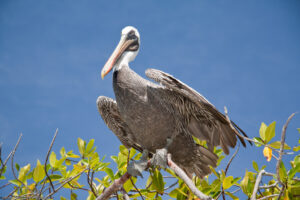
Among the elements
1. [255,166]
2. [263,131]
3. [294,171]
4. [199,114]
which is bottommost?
[294,171]

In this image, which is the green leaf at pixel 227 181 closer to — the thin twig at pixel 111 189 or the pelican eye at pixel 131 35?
the thin twig at pixel 111 189

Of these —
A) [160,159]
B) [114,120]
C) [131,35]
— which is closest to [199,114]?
[160,159]

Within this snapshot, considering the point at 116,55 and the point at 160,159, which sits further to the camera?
the point at 116,55

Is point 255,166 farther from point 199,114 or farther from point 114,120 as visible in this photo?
point 114,120

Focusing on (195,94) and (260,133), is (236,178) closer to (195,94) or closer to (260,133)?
(260,133)

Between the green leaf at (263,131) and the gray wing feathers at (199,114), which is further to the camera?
the gray wing feathers at (199,114)

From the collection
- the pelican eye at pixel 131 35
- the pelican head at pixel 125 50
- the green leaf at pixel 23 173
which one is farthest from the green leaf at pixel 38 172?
the pelican eye at pixel 131 35

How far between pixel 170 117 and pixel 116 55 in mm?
1141

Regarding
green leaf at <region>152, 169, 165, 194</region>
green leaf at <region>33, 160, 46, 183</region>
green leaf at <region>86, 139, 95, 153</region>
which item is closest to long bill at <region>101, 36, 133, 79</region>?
green leaf at <region>86, 139, 95, 153</region>

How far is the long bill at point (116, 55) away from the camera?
12.9ft

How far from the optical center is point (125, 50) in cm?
443

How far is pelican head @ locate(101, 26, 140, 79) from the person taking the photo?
4125mm

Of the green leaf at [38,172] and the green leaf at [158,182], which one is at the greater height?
the green leaf at [38,172]

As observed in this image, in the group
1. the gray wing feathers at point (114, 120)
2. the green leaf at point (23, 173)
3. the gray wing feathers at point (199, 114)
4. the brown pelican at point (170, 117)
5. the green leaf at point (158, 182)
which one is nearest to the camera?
the green leaf at point (158, 182)
